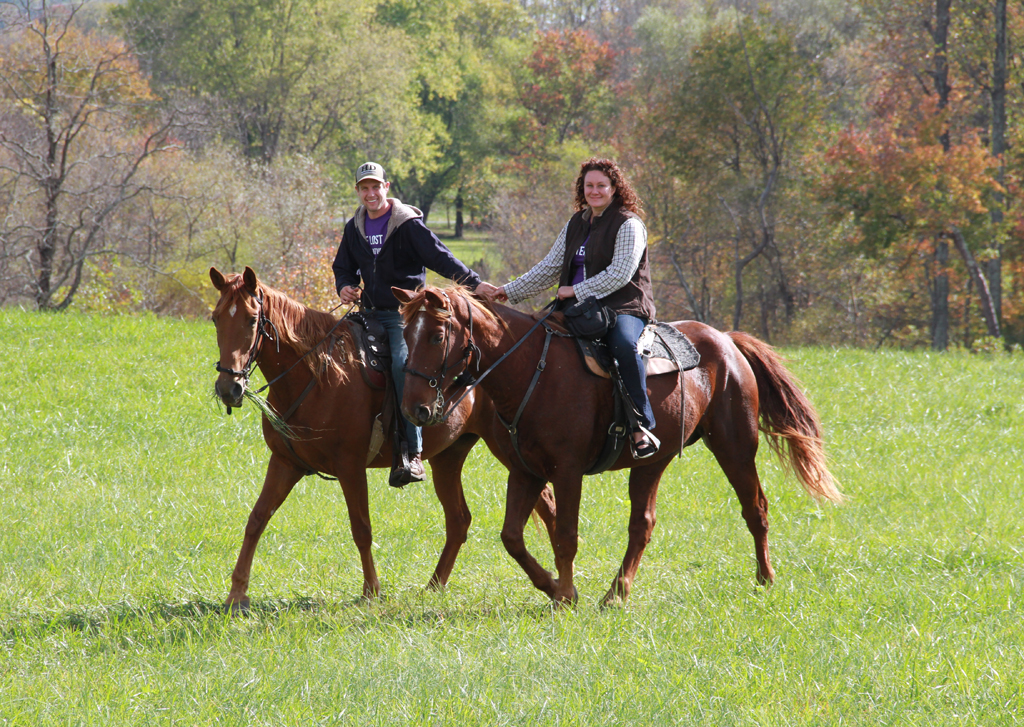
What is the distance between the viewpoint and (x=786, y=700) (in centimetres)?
427

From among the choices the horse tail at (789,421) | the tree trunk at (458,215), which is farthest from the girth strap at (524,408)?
the tree trunk at (458,215)

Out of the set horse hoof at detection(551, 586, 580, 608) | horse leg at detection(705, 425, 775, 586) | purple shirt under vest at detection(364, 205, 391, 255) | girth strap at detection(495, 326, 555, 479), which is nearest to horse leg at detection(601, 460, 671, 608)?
horse hoof at detection(551, 586, 580, 608)

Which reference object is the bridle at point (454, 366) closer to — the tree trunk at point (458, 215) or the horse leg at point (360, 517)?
the horse leg at point (360, 517)

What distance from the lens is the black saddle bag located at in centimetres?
568

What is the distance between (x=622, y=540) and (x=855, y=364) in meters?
10.1

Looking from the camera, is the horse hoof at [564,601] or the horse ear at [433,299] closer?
the horse ear at [433,299]

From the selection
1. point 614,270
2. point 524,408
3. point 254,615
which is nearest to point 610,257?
point 614,270

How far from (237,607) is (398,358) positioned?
1.91m

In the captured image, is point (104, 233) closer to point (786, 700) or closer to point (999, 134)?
point (786, 700)

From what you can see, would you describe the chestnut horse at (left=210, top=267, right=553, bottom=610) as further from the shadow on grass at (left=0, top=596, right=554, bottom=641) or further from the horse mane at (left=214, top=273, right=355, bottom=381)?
the shadow on grass at (left=0, top=596, right=554, bottom=641)

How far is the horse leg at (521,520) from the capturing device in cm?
552

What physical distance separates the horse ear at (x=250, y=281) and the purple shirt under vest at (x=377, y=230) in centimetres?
124

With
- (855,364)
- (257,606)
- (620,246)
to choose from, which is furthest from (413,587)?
(855,364)

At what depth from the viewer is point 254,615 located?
18.6 ft
